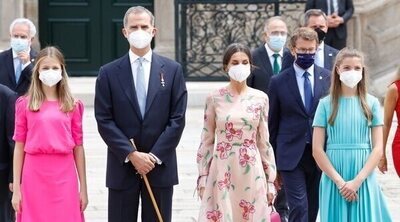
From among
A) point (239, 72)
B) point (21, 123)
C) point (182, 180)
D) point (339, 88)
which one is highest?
point (239, 72)

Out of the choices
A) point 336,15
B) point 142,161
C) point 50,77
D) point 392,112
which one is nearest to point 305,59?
point 392,112

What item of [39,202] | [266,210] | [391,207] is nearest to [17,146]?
[39,202]

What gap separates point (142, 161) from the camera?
369 inches

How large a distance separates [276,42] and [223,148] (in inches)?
110

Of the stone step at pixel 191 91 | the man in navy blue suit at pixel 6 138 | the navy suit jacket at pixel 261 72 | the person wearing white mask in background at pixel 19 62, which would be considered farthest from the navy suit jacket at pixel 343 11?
the man in navy blue suit at pixel 6 138

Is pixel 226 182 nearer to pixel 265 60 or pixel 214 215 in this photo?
pixel 214 215

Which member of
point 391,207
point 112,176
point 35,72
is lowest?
point 391,207

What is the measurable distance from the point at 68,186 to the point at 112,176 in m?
0.34

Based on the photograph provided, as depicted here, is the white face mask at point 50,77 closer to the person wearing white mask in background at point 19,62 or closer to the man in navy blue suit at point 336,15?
the person wearing white mask in background at point 19,62

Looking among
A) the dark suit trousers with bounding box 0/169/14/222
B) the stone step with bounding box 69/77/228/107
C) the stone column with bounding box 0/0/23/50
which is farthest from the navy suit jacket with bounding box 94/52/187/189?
the stone column with bounding box 0/0/23/50

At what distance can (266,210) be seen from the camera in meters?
9.45

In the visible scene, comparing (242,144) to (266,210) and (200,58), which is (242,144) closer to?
(266,210)

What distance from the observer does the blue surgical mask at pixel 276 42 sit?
1200cm

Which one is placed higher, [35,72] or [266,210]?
[35,72]
